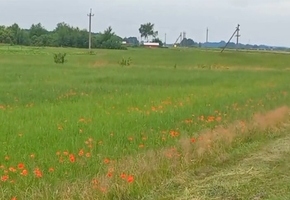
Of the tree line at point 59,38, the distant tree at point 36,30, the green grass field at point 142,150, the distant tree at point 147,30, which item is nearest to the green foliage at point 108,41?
the tree line at point 59,38

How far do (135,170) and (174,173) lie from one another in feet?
2.22

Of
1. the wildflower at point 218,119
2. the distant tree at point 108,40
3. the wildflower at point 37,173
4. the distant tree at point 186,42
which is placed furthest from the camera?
the distant tree at point 186,42

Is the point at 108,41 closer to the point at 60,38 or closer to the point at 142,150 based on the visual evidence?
the point at 60,38

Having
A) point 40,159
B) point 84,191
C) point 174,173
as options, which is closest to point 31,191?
point 84,191

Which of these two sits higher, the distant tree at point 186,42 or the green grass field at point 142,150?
the distant tree at point 186,42

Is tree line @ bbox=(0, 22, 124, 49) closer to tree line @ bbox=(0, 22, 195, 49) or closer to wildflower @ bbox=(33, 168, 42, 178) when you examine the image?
tree line @ bbox=(0, 22, 195, 49)

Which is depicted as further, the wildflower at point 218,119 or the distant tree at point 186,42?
the distant tree at point 186,42

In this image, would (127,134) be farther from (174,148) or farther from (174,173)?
(174,173)

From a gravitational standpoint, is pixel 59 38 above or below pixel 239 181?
above

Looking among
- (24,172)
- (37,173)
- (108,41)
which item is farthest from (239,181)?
(108,41)

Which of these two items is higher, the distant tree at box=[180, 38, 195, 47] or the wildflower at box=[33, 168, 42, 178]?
the distant tree at box=[180, 38, 195, 47]

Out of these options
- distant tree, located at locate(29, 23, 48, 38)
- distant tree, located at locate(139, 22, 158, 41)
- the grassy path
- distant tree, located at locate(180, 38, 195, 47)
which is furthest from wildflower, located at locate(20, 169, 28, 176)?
distant tree, located at locate(139, 22, 158, 41)

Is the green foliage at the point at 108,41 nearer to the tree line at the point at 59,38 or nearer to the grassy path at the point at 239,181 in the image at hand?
the tree line at the point at 59,38

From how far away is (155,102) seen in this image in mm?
12625
